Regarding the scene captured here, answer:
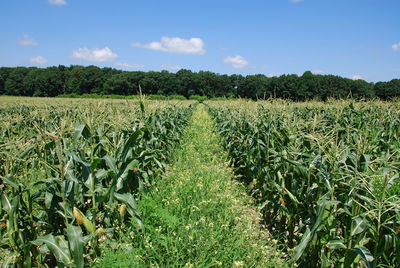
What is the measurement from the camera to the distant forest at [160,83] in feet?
227

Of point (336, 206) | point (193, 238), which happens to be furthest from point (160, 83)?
point (336, 206)

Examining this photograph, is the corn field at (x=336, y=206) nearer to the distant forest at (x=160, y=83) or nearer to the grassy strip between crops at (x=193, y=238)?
the grassy strip between crops at (x=193, y=238)

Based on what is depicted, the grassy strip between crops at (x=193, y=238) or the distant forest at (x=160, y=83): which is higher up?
the distant forest at (x=160, y=83)

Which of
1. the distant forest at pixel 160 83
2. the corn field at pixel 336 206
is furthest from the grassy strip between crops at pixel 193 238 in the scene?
the distant forest at pixel 160 83

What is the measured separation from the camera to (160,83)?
308 ft

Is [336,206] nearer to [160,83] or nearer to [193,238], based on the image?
[193,238]

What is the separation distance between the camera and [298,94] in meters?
67.2

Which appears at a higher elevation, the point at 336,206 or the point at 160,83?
the point at 160,83

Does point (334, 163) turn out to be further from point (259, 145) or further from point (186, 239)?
point (259, 145)

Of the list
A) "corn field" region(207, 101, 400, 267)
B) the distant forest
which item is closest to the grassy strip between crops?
"corn field" region(207, 101, 400, 267)

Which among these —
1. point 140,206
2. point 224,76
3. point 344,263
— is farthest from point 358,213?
point 224,76

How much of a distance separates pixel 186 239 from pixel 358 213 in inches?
76.3

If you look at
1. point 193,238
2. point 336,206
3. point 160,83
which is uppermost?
point 160,83

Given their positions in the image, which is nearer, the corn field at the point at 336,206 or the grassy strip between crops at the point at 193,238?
the corn field at the point at 336,206
